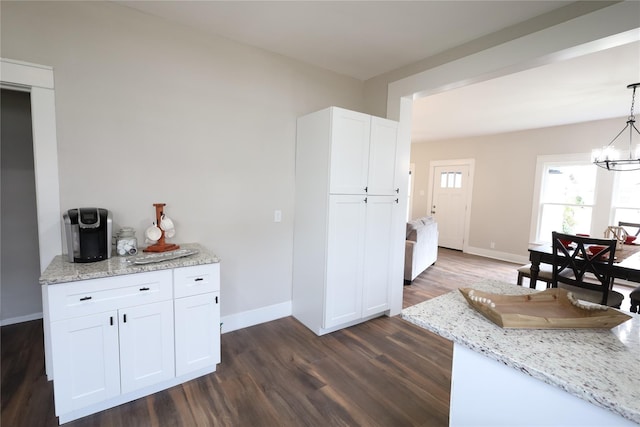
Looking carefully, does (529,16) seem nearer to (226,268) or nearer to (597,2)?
(597,2)

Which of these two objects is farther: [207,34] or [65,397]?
[207,34]

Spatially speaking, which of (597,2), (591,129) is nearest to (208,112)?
(597,2)

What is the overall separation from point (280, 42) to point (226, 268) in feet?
6.85

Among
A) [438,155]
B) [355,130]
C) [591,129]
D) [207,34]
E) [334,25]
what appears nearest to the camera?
[334,25]

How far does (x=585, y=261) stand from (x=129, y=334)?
3696 millimetres

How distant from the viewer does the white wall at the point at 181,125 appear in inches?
77.9

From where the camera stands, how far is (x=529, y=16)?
2.09 m

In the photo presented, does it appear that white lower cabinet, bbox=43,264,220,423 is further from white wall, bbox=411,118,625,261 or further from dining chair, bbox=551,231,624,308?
white wall, bbox=411,118,625,261

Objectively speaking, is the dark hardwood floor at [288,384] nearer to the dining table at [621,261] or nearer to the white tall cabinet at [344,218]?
the white tall cabinet at [344,218]

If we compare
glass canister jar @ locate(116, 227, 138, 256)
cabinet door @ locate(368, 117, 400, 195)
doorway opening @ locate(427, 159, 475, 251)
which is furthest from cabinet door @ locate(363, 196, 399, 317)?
doorway opening @ locate(427, 159, 475, 251)

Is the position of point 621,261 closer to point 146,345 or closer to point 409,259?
point 409,259

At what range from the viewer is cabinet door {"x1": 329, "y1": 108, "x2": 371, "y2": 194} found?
8.39 feet

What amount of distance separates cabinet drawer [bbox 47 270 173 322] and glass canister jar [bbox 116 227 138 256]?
34 cm

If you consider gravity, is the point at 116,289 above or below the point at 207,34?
below
